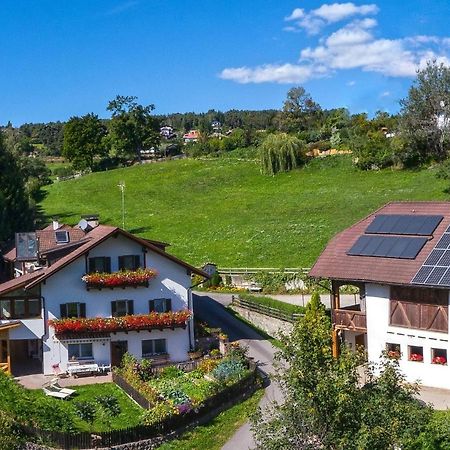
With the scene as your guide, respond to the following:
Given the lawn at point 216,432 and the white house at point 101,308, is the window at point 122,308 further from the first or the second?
the lawn at point 216,432

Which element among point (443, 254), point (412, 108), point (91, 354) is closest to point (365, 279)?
point (443, 254)

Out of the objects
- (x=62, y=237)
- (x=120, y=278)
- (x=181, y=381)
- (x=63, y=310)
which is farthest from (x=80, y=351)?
(x=62, y=237)

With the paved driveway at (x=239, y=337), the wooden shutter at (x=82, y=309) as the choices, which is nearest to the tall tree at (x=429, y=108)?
the paved driveway at (x=239, y=337)

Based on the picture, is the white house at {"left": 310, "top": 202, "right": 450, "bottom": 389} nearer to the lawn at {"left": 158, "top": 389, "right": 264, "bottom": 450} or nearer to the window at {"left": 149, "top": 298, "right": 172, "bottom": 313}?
the lawn at {"left": 158, "top": 389, "right": 264, "bottom": 450}

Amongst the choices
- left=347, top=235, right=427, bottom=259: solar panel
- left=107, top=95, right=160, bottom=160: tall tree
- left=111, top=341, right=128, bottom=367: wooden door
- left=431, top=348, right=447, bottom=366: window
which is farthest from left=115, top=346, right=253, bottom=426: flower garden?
left=107, top=95, right=160, bottom=160: tall tree

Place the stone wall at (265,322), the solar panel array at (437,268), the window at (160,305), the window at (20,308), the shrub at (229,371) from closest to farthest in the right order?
the solar panel array at (437,268) < the shrub at (229,371) < the window at (20,308) < the window at (160,305) < the stone wall at (265,322)

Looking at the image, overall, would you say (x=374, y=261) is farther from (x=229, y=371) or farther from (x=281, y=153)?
(x=281, y=153)

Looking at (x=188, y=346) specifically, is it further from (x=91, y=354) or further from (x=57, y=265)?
(x=57, y=265)
